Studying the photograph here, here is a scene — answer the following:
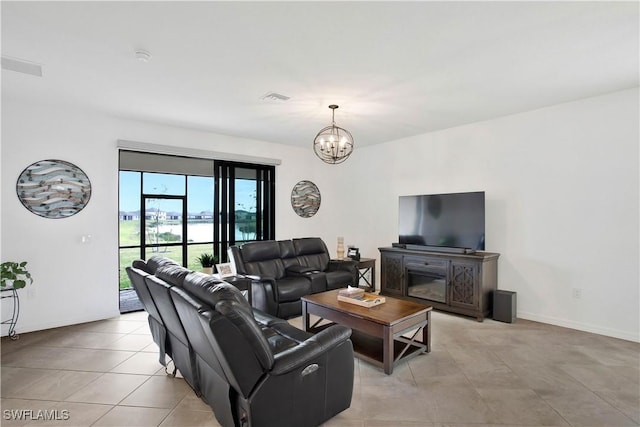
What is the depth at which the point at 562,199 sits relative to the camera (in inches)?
165

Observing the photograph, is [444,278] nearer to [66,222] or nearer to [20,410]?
[20,410]

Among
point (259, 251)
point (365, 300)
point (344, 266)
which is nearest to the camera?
point (365, 300)

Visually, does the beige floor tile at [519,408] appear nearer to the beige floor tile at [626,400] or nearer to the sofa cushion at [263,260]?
the beige floor tile at [626,400]

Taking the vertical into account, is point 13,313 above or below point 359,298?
below

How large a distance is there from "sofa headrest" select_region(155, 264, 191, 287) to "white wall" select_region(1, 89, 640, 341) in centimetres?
263

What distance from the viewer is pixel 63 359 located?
10.6 ft

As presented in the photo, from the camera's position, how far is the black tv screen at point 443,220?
4.67 metres

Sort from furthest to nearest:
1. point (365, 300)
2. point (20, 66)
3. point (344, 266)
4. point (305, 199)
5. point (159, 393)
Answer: point (305, 199) → point (344, 266) → point (365, 300) → point (20, 66) → point (159, 393)

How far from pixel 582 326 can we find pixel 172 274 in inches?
185

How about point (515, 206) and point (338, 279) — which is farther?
point (338, 279)

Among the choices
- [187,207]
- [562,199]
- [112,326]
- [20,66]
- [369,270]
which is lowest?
[112,326]

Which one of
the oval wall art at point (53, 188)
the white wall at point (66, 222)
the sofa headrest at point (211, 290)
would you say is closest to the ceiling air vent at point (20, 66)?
the white wall at point (66, 222)

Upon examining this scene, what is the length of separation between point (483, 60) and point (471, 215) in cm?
237

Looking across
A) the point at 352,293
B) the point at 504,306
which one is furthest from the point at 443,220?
the point at 352,293
